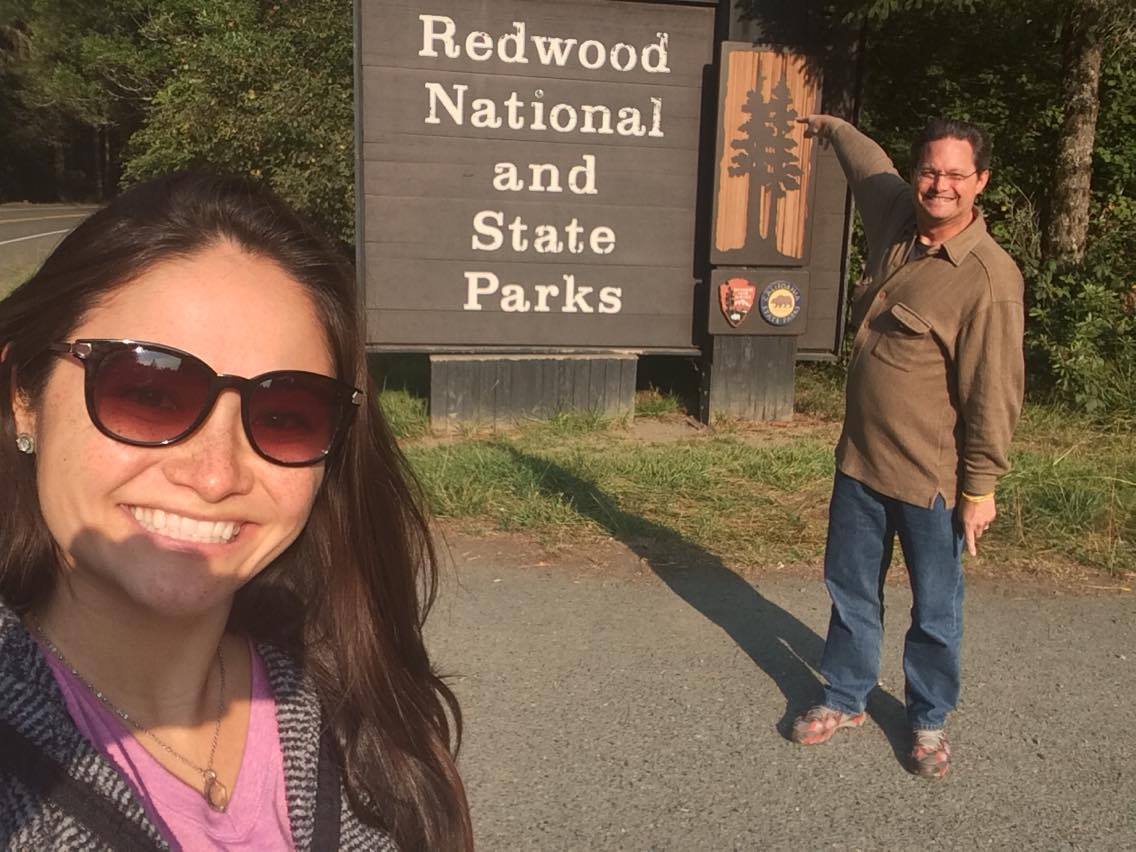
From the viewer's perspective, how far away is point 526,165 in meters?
7.27

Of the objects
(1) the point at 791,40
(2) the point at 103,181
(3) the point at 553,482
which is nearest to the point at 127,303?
(3) the point at 553,482

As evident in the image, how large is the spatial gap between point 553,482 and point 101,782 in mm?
4865

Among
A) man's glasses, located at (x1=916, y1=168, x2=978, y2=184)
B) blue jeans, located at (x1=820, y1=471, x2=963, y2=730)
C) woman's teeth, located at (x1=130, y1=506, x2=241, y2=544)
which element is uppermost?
man's glasses, located at (x1=916, y1=168, x2=978, y2=184)

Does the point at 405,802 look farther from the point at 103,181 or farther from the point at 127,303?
the point at 103,181

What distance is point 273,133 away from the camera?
1012 centimetres

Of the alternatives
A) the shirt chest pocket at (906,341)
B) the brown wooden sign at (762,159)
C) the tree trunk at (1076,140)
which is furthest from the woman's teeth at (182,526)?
the tree trunk at (1076,140)

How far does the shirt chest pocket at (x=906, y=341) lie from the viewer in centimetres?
317

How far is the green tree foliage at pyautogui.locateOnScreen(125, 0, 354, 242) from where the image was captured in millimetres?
9875

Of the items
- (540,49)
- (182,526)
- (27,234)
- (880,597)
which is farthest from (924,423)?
(27,234)

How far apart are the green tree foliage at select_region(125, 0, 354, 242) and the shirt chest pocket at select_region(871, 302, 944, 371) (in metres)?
7.21

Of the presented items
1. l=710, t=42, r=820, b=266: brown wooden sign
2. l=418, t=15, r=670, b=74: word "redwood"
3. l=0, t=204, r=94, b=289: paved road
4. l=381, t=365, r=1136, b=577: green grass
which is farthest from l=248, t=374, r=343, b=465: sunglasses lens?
l=0, t=204, r=94, b=289: paved road

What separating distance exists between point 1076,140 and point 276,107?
22.5ft

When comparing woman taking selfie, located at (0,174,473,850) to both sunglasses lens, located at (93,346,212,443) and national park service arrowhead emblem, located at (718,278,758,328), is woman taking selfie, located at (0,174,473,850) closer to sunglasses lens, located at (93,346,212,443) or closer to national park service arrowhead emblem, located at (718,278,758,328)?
sunglasses lens, located at (93,346,212,443)

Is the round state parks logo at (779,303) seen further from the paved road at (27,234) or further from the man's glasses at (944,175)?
the paved road at (27,234)
